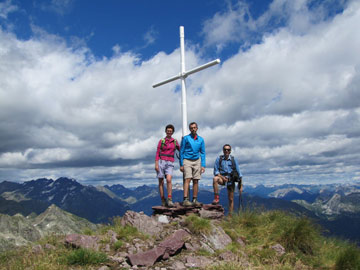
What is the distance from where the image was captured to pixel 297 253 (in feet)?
31.8

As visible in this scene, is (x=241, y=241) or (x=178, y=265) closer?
(x=178, y=265)

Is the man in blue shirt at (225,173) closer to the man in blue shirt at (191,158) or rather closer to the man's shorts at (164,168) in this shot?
the man in blue shirt at (191,158)

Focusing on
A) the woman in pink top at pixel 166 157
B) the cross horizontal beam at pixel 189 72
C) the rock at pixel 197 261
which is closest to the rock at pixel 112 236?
the rock at pixel 197 261

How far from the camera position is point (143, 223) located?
→ 1101 centimetres

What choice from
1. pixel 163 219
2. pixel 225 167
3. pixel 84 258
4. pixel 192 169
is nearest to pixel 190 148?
pixel 192 169

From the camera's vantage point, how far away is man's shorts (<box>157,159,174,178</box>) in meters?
12.8

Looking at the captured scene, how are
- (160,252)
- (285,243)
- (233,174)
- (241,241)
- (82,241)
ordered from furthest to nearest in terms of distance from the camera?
1. (233,174)
2. (241,241)
3. (285,243)
4. (82,241)
5. (160,252)

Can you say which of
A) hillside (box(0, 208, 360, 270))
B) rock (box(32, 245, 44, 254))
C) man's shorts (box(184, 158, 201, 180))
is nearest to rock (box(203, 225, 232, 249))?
hillside (box(0, 208, 360, 270))

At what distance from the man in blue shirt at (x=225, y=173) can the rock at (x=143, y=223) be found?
140 inches

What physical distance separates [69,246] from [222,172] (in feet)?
24.7

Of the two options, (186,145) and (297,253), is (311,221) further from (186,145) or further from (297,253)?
(186,145)

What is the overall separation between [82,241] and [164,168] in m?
4.94

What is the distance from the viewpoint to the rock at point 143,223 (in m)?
10.6

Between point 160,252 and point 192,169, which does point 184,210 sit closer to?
point 192,169
